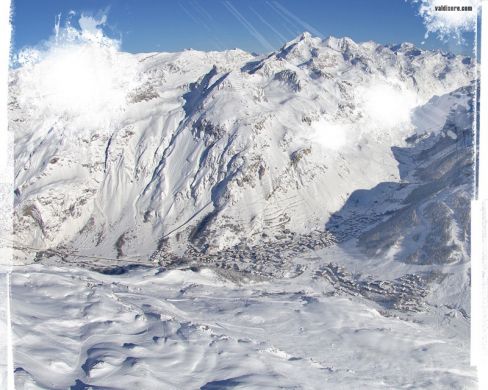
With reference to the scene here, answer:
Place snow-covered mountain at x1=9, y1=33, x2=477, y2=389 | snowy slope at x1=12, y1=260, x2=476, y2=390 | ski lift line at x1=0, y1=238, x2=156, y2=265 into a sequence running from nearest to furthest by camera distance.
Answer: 1. snowy slope at x1=12, y1=260, x2=476, y2=390
2. snow-covered mountain at x1=9, y1=33, x2=477, y2=389
3. ski lift line at x1=0, y1=238, x2=156, y2=265

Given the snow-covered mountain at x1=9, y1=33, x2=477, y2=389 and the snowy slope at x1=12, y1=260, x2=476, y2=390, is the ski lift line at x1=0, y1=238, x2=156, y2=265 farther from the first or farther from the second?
the snowy slope at x1=12, y1=260, x2=476, y2=390

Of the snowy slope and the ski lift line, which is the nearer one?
the snowy slope

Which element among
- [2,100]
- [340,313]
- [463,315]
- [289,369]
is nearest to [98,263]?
[340,313]

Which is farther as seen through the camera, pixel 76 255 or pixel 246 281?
pixel 76 255

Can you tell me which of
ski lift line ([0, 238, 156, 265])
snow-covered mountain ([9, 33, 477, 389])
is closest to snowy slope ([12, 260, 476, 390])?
snow-covered mountain ([9, 33, 477, 389])

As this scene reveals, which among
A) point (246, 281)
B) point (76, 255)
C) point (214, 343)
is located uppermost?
point (76, 255)

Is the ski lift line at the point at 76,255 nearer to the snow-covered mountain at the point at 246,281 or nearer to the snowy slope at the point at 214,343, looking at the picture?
the snow-covered mountain at the point at 246,281

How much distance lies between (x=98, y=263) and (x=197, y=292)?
67.4m

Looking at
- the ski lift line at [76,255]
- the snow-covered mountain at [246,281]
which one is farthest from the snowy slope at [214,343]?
the ski lift line at [76,255]

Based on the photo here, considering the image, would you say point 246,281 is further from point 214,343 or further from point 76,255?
point 76,255

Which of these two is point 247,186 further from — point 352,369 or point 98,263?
point 352,369

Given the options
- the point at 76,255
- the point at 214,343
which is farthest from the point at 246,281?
the point at 76,255

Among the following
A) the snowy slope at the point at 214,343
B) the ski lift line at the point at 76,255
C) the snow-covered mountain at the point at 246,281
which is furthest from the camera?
the ski lift line at the point at 76,255

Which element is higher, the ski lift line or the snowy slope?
the ski lift line
